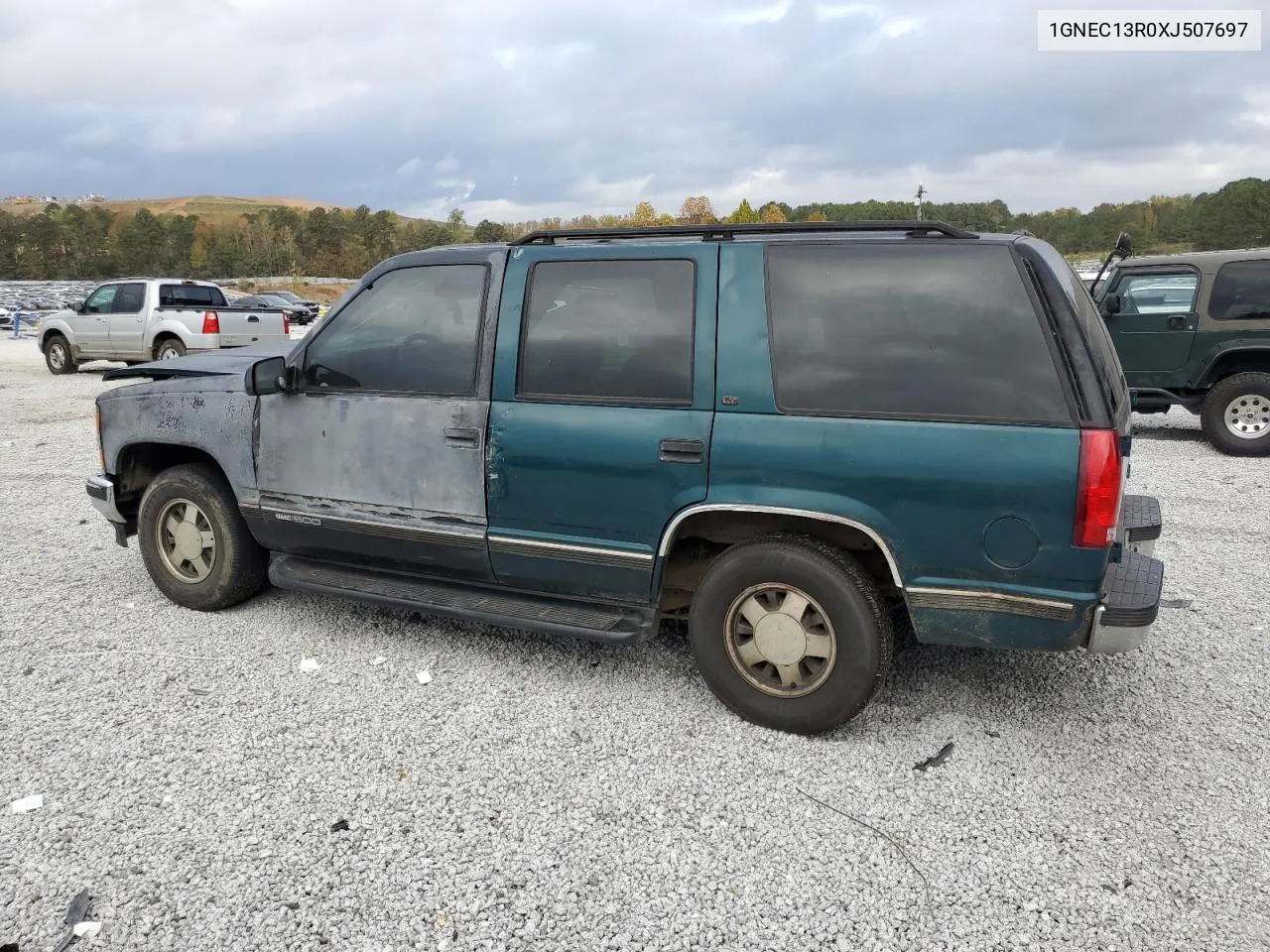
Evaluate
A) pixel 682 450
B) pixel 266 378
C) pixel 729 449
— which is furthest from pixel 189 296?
pixel 729 449

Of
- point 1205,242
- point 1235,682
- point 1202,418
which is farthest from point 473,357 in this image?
point 1205,242

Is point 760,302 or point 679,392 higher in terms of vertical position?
point 760,302

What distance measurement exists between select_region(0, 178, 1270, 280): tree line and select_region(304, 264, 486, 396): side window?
84.1 metres

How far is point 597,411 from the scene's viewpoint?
339 cm

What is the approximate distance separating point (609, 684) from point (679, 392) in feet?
4.58

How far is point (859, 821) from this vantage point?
2.78 m

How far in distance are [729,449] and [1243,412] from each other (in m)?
8.50

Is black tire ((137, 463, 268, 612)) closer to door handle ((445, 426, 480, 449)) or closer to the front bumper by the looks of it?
the front bumper

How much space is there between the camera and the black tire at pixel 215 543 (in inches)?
170

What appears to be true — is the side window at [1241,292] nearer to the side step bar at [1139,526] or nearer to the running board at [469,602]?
the side step bar at [1139,526]

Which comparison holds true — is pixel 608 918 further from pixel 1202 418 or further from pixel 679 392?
pixel 1202 418

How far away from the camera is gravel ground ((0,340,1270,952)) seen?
2.35 meters

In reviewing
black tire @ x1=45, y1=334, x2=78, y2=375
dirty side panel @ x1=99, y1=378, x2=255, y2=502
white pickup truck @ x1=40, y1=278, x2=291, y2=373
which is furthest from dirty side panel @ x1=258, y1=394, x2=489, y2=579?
black tire @ x1=45, y1=334, x2=78, y2=375

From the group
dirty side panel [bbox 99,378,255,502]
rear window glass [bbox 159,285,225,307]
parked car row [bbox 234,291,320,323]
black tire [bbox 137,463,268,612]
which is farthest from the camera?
parked car row [bbox 234,291,320,323]
